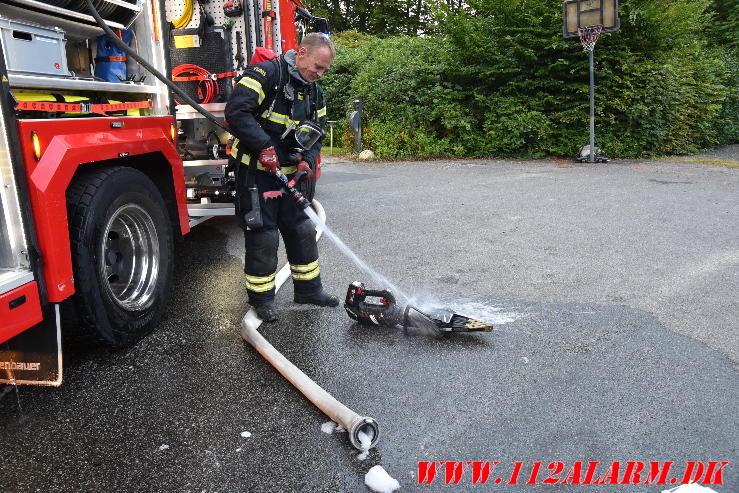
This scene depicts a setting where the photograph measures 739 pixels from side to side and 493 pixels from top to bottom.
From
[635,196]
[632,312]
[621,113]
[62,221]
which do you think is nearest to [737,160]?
[621,113]

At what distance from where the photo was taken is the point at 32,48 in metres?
2.70

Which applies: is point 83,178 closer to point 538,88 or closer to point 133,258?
point 133,258

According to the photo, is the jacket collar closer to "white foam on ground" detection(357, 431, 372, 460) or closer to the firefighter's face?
the firefighter's face

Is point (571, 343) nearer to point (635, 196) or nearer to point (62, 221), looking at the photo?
point (62, 221)

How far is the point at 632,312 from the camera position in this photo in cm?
399

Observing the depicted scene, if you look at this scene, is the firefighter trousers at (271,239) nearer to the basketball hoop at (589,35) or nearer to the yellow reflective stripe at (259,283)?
the yellow reflective stripe at (259,283)

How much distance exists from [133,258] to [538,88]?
1218 centimetres

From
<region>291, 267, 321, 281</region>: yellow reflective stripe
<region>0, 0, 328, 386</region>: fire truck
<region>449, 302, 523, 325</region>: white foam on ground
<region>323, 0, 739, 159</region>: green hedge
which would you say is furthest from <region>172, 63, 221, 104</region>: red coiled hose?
<region>323, 0, 739, 159</region>: green hedge

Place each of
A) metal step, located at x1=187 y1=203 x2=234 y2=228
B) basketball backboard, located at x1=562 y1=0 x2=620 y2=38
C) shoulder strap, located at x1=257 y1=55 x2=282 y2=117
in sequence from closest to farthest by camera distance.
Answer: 1. shoulder strap, located at x1=257 y1=55 x2=282 y2=117
2. metal step, located at x1=187 y1=203 x2=234 y2=228
3. basketball backboard, located at x1=562 y1=0 x2=620 y2=38

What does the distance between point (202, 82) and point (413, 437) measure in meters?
4.58

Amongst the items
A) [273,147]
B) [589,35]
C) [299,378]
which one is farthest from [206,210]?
[589,35]

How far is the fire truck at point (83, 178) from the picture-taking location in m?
2.56

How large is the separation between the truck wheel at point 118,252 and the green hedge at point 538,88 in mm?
10874

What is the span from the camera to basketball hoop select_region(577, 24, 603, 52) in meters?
11.8
